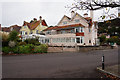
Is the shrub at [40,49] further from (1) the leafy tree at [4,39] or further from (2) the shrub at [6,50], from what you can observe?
(1) the leafy tree at [4,39]

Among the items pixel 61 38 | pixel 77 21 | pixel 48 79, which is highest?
pixel 77 21

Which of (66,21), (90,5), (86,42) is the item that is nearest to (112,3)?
(90,5)

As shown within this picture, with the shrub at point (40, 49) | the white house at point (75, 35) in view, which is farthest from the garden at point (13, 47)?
the white house at point (75, 35)

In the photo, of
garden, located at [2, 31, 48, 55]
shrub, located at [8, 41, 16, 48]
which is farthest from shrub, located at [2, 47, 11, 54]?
shrub, located at [8, 41, 16, 48]

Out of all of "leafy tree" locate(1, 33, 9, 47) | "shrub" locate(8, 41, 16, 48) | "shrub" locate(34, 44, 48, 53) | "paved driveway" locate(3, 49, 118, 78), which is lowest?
"paved driveway" locate(3, 49, 118, 78)

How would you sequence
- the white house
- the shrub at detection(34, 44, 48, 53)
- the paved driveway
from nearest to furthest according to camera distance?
1. the paved driveway
2. the shrub at detection(34, 44, 48, 53)
3. the white house

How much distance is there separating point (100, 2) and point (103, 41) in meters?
36.8

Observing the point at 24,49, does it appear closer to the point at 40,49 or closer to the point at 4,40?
the point at 40,49

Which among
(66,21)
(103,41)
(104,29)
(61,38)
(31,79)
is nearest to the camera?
(31,79)

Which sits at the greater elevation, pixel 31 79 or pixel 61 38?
pixel 61 38

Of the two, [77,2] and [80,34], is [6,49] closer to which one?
[77,2]

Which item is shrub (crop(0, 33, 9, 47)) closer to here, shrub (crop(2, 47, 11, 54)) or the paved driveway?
shrub (crop(2, 47, 11, 54))

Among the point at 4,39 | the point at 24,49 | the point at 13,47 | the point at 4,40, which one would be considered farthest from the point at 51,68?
the point at 4,40

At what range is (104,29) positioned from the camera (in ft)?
18.1
